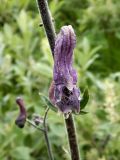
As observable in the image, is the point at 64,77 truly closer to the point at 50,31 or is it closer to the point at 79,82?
the point at 50,31

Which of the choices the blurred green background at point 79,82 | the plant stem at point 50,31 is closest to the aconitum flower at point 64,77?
the plant stem at point 50,31

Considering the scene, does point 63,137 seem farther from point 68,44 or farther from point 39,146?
point 68,44

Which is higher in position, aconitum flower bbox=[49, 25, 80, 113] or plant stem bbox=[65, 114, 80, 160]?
aconitum flower bbox=[49, 25, 80, 113]

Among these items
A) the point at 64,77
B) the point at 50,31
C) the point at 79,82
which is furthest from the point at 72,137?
the point at 79,82

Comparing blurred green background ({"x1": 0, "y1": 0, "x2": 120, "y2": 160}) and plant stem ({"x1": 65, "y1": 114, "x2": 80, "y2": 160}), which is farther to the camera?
blurred green background ({"x1": 0, "y1": 0, "x2": 120, "y2": 160})

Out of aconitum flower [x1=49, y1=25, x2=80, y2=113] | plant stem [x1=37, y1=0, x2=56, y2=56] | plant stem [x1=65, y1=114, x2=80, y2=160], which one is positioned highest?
plant stem [x1=37, y1=0, x2=56, y2=56]

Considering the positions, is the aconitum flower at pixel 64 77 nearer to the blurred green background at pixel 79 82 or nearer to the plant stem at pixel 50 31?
the plant stem at pixel 50 31

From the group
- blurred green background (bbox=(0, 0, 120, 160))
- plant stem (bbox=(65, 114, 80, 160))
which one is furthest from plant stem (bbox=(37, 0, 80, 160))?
blurred green background (bbox=(0, 0, 120, 160))

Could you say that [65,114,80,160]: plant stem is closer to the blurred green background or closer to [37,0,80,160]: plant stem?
[37,0,80,160]: plant stem
